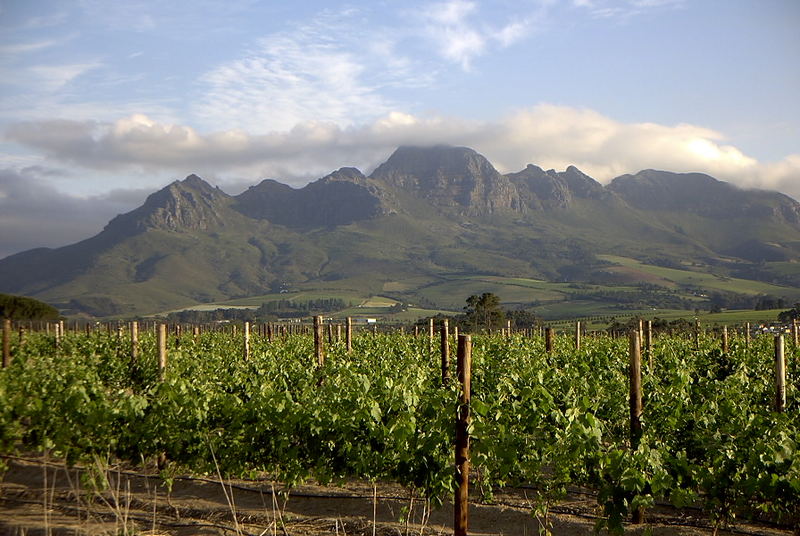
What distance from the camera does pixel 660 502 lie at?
9211 mm

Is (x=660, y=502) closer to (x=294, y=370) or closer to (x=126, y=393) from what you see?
(x=294, y=370)

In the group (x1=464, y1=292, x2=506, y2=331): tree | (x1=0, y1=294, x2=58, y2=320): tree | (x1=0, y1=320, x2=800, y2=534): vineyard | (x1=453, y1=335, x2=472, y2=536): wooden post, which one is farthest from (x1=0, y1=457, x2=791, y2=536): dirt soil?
(x1=0, y1=294, x2=58, y2=320): tree

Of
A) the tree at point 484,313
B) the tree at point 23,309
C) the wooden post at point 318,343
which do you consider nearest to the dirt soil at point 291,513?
the wooden post at point 318,343

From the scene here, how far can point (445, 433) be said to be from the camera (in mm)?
6797

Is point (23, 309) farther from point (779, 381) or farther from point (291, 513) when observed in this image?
point (779, 381)

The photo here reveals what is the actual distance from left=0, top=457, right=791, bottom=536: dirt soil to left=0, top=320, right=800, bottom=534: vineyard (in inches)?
11.2

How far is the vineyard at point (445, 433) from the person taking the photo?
20.5 feet

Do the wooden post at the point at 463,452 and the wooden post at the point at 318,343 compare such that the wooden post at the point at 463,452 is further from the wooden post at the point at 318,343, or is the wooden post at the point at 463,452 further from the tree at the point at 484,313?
the tree at the point at 484,313

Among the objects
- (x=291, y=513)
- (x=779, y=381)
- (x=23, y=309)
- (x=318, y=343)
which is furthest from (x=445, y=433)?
(x=23, y=309)

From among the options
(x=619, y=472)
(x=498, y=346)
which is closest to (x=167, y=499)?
(x=619, y=472)

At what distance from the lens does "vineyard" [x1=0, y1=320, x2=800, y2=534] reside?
6.25m

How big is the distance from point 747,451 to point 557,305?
15026 cm

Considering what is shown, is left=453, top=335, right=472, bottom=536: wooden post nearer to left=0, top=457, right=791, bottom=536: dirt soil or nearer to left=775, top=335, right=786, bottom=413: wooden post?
left=0, top=457, right=791, bottom=536: dirt soil

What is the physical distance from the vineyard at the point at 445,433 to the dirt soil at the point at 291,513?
284 mm
